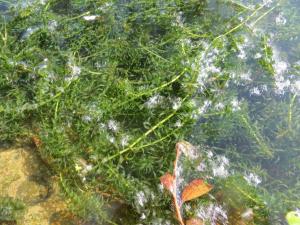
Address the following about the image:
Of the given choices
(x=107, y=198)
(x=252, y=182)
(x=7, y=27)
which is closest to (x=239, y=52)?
(x=252, y=182)

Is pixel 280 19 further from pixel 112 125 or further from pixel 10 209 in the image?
pixel 10 209

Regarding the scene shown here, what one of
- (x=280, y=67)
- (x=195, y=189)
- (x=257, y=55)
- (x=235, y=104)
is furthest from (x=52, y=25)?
(x=280, y=67)

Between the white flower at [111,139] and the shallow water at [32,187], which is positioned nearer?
the shallow water at [32,187]

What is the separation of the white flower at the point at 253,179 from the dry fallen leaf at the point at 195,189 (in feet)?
1.48

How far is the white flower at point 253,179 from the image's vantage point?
3207 millimetres

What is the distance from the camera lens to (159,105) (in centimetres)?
329

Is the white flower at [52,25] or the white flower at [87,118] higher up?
the white flower at [52,25]

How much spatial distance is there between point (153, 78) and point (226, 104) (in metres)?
0.66

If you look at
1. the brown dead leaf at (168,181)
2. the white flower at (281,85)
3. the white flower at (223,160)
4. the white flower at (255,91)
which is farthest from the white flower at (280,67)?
the brown dead leaf at (168,181)

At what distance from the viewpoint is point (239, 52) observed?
387 cm

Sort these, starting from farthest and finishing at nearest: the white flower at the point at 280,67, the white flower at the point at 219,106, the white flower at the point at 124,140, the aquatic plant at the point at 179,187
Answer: the white flower at the point at 280,67, the white flower at the point at 219,106, the white flower at the point at 124,140, the aquatic plant at the point at 179,187

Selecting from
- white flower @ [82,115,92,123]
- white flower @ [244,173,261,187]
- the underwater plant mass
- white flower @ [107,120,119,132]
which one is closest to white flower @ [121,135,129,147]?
the underwater plant mass

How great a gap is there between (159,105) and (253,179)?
0.95 meters

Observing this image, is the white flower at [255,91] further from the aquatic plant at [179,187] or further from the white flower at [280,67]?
the aquatic plant at [179,187]
